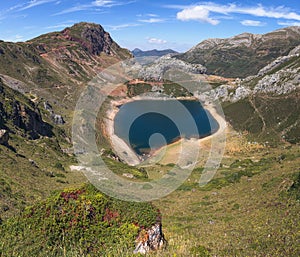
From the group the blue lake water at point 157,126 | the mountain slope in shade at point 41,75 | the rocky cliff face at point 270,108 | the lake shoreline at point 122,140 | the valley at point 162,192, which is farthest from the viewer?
the mountain slope in shade at point 41,75

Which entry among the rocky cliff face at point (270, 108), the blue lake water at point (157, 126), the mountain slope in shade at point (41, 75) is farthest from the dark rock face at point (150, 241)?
the mountain slope in shade at point (41, 75)

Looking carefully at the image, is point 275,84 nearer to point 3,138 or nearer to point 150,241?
point 3,138

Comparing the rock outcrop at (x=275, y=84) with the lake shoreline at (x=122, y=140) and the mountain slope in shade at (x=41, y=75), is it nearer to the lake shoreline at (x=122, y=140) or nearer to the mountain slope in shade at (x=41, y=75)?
the lake shoreline at (x=122, y=140)

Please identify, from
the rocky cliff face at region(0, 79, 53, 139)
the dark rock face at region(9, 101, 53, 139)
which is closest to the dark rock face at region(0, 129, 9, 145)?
the rocky cliff face at region(0, 79, 53, 139)

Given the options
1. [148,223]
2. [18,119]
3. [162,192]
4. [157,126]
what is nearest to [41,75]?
[157,126]

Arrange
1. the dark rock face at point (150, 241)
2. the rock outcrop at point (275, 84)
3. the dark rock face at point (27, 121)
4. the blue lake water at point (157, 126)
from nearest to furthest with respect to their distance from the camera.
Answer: the dark rock face at point (150, 241) → the dark rock face at point (27, 121) → the blue lake water at point (157, 126) → the rock outcrop at point (275, 84)

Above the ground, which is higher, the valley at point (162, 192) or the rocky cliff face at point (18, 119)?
the rocky cliff face at point (18, 119)

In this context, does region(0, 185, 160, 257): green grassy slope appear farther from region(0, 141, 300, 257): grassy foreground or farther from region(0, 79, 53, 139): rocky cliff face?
region(0, 79, 53, 139): rocky cliff face

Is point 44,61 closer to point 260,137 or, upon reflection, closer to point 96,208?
point 260,137
